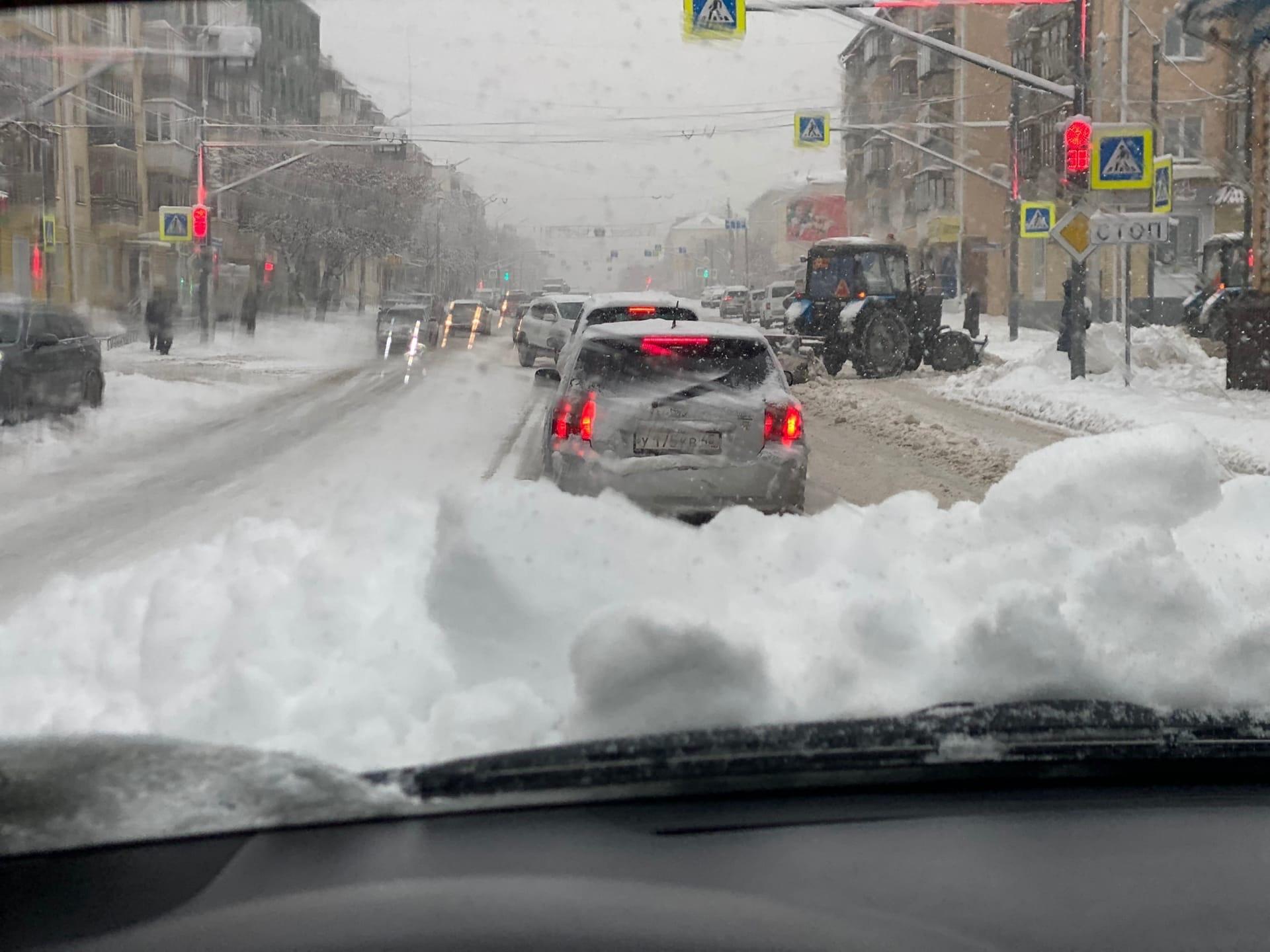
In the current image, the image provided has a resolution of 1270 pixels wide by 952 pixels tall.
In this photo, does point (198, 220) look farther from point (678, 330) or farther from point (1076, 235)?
point (678, 330)

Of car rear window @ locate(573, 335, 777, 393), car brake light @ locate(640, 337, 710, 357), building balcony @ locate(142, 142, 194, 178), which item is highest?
building balcony @ locate(142, 142, 194, 178)

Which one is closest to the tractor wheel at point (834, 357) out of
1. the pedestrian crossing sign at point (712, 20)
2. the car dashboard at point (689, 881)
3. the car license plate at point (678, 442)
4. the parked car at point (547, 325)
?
the parked car at point (547, 325)

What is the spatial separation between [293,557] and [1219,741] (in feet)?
13.9

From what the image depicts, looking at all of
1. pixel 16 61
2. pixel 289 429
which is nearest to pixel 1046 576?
pixel 289 429

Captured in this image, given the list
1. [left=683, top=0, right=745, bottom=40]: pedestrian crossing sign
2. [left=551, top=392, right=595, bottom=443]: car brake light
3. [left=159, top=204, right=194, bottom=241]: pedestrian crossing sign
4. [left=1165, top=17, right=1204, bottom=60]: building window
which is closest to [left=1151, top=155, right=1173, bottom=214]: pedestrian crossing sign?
[left=683, top=0, right=745, bottom=40]: pedestrian crossing sign

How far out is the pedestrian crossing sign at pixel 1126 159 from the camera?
56.1 feet

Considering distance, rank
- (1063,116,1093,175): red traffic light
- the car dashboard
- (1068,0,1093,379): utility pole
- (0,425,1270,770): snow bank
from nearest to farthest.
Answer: the car dashboard
(0,425,1270,770): snow bank
(1068,0,1093,379): utility pole
(1063,116,1093,175): red traffic light

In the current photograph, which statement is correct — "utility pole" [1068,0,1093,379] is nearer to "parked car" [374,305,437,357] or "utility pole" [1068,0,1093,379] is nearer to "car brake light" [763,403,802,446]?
"car brake light" [763,403,802,446]

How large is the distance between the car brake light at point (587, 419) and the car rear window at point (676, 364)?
0.09 meters

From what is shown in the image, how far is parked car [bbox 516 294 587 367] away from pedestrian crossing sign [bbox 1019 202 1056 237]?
8066 mm

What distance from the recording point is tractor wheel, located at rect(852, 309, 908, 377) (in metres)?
24.2

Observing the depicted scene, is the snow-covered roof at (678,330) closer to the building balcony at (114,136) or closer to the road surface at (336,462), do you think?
the road surface at (336,462)

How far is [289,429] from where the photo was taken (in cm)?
1712

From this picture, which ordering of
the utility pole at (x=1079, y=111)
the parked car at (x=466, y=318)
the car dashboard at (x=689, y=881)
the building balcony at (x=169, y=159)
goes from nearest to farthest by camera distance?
the car dashboard at (x=689, y=881), the utility pole at (x=1079, y=111), the parked car at (x=466, y=318), the building balcony at (x=169, y=159)
